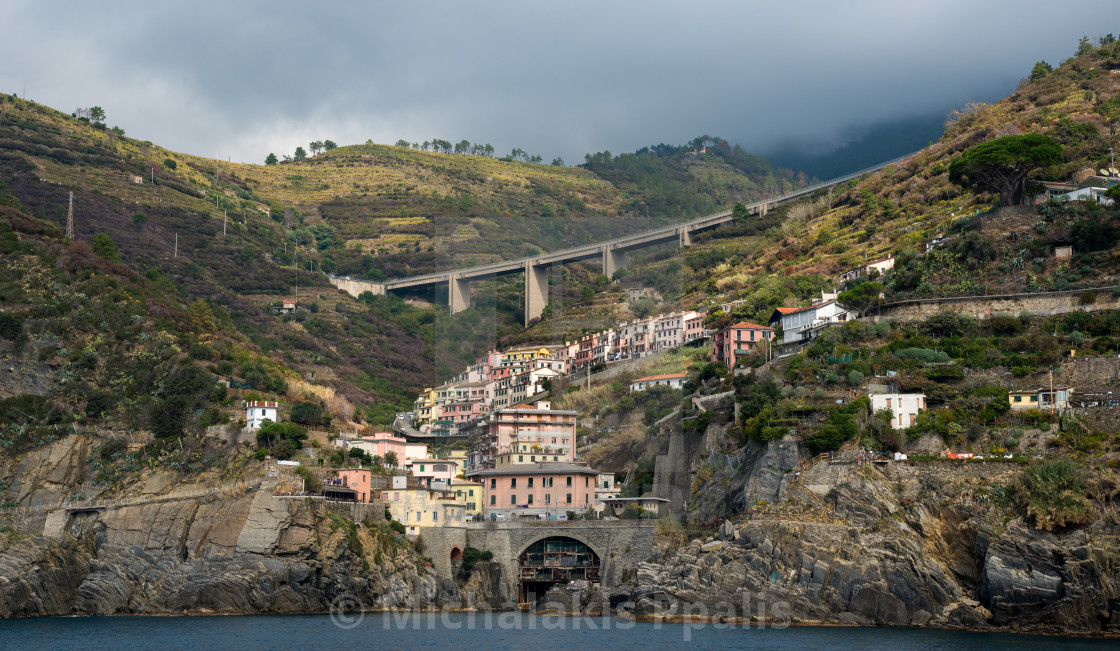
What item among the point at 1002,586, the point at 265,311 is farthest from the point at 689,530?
the point at 265,311

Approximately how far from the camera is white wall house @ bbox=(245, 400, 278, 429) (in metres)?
80.0

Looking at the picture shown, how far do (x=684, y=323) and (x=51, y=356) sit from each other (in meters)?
45.8

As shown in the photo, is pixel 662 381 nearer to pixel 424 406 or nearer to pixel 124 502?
pixel 424 406

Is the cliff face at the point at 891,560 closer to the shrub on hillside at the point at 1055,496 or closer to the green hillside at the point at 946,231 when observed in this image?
the shrub on hillside at the point at 1055,496

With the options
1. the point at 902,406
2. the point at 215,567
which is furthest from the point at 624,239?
the point at 215,567

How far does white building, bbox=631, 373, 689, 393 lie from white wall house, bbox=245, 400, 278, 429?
24.8m

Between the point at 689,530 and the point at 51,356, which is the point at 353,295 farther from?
the point at 689,530

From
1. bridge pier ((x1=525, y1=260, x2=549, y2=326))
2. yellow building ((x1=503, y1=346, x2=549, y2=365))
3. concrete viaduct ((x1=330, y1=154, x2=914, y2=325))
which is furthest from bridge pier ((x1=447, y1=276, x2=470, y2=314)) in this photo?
yellow building ((x1=503, y1=346, x2=549, y2=365))

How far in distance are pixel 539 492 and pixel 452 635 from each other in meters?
16.5

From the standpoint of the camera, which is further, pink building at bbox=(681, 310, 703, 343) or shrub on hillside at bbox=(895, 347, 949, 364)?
pink building at bbox=(681, 310, 703, 343)

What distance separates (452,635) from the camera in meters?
59.2

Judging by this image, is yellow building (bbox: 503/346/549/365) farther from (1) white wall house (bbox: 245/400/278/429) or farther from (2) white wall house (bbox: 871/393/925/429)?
(2) white wall house (bbox: 871/393/925/429)

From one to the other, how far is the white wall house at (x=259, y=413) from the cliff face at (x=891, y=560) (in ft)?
93.4

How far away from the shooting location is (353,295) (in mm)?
140500
